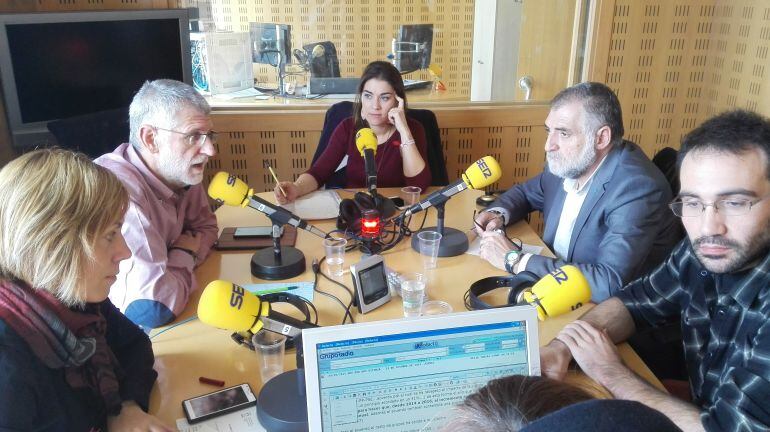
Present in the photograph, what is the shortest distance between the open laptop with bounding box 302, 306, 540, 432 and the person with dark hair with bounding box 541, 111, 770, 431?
14.3 inches

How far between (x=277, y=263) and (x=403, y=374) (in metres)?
0.98

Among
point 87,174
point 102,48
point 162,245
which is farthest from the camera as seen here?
point 102,48

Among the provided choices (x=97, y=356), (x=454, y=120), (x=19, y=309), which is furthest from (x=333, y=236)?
(x=454, y=120)

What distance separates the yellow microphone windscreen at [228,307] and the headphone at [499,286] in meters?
0.66

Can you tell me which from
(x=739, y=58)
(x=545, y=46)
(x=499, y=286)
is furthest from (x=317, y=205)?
(x=739, y=58)

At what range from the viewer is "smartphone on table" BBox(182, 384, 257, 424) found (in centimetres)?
125

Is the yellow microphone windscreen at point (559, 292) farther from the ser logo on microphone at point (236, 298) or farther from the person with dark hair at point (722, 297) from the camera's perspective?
the ser logo on microphone at point (236, 298)

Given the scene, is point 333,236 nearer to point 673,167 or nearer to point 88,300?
point 88,300

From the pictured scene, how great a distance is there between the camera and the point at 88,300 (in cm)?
122

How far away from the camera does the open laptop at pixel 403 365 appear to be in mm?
981

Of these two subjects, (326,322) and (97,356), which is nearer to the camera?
(97,356)

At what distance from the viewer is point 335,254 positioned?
2004mm

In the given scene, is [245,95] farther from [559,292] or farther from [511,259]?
[559,292]

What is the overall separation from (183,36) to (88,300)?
2268 millimetres
